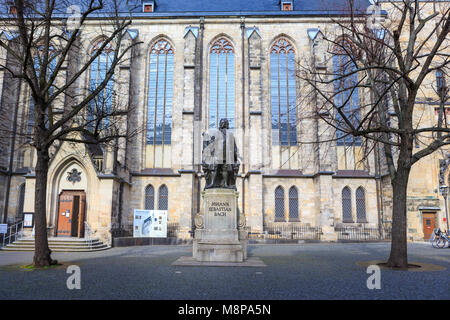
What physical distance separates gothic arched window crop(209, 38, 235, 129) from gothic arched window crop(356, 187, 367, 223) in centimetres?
1087

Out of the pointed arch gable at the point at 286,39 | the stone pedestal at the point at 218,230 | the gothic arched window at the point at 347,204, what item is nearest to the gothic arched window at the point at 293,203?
the gothic arched window at the point at 347,204

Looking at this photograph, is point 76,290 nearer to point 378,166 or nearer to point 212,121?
Answer: point 212,121

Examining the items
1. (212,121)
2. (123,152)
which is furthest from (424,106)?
(123,152)

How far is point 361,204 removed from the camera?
24344 millimetres

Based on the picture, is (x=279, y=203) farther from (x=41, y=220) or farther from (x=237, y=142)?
(x=41, y=220)

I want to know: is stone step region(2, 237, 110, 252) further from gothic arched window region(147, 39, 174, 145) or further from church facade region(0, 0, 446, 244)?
gothic arched window region(147, 39, 174, 145)

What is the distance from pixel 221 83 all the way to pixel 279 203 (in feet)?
34.5

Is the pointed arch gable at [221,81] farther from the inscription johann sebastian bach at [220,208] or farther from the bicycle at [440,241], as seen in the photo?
the bicycle at [440,241]

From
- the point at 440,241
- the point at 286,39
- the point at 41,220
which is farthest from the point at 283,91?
the point at 41,220

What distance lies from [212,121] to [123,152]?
7164mm

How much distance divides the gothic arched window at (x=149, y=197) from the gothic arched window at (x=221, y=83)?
667cm

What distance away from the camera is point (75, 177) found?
20078mm

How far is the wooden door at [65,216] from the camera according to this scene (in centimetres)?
1953
